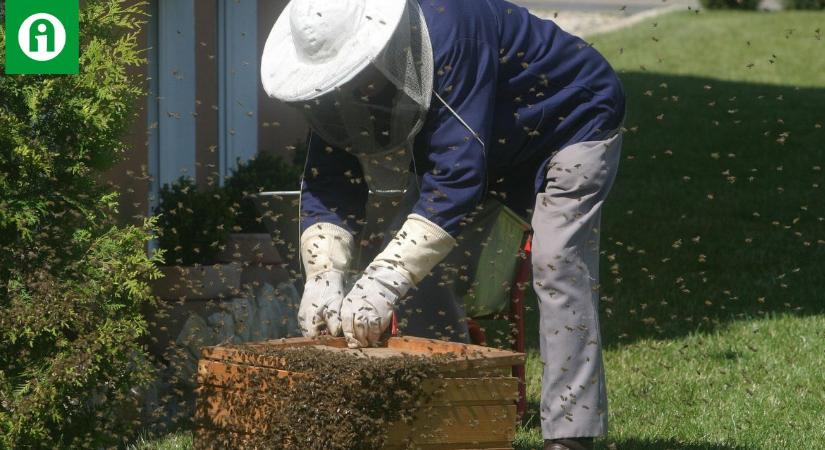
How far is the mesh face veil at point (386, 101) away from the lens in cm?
332

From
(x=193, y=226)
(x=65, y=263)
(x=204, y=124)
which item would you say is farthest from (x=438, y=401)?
(x=204, y=124)

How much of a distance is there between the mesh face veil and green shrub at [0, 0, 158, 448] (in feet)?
2.68

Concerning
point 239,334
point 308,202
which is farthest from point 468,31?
point 239,334

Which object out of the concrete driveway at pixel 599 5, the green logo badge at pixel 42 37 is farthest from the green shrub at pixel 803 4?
the green logo badge at pixel 42 37

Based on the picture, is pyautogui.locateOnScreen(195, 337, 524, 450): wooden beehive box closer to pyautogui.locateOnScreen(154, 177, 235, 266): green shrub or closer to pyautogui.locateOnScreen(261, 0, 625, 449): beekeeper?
Result: pyautogui.locateOnScreen(261, 0, 625, 449): beekeeper

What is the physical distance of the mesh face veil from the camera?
332 cm

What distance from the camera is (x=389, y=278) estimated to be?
11.1ft

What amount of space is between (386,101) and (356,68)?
0.23 meters

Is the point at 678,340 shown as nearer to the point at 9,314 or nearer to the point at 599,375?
the point at 599,375

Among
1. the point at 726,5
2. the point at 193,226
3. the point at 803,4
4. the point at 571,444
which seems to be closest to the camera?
the point at 571,444

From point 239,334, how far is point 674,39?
51.0 ft

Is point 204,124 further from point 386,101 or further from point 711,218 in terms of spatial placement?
point 711,218

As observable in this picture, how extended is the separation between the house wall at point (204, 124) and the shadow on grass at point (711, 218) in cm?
188

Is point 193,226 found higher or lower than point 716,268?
higher
